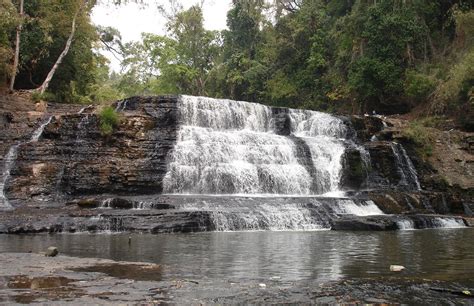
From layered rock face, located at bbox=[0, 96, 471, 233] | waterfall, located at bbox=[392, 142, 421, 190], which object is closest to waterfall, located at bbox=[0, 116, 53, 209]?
layered rock face, located at bbox=[0, 96, 471, 233]

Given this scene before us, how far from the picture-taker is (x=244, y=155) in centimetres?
2198

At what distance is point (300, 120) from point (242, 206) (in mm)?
12336

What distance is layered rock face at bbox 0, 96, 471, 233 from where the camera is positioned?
15180 millimetres

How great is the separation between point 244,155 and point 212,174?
7.26 feet

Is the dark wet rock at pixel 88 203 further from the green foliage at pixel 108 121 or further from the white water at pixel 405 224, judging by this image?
the white water at pixel 405 224

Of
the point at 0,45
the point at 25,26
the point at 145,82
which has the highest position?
the point at 145,82

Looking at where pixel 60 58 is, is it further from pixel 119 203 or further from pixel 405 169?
pixel 405 169

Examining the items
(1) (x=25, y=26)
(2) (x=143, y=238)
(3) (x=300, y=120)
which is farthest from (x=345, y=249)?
(1) (x=25, y=26)

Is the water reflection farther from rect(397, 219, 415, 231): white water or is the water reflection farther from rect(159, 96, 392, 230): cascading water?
rect(159, 96, 392, 230): cascading water

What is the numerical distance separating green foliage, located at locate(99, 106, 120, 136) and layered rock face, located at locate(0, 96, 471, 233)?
293mm

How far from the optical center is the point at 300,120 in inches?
1085

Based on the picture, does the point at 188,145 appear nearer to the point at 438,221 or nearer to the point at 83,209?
the point at 83,209

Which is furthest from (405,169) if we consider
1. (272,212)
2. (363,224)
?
(272,212)

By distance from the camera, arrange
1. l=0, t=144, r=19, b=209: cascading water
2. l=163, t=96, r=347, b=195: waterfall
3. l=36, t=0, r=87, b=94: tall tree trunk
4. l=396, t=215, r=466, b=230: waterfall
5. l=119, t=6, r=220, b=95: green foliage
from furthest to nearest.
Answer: l=119, t=6, r=220, b=95: green foliage → l=36, t=0, r=87, b=94: tall tree trunk → l=163, t=96, r=347, b=195: waterfall → l=0, t=144, r=19, b=209: cascading water → l=396, t=215, r=466, b=230: waterfall
